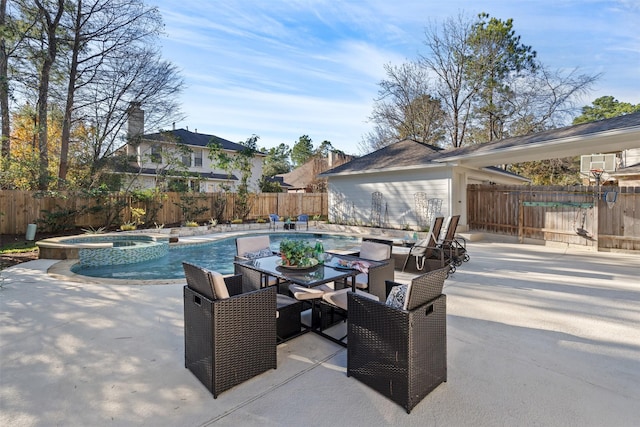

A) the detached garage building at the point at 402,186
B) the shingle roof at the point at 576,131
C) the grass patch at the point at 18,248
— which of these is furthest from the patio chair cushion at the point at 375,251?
the grass patch at the point at 18,248

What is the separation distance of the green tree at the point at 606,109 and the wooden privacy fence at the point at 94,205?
2469 centimetres

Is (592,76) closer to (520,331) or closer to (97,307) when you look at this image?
(520,331)

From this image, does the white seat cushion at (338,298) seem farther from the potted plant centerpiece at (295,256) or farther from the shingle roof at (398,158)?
the shingle roof at (398,158)

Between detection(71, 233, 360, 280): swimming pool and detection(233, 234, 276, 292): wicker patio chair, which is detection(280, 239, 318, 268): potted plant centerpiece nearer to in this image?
detection(233, 234, 276, 292): wicker patio chair

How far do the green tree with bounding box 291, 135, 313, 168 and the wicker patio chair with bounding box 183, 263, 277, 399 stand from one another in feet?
152

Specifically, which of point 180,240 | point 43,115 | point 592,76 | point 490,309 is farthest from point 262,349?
point 592,76

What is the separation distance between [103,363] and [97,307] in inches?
69.6

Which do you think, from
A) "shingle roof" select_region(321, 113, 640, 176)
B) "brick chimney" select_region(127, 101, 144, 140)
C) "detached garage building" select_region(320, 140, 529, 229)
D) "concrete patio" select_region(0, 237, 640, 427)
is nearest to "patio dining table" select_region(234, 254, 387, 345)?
"concrete patio" select_region(0, 237, 640, 427)

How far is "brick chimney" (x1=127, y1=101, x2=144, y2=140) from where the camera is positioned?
1377 centimetres

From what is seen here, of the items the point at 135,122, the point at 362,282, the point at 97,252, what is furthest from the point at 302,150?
the point at 362,282

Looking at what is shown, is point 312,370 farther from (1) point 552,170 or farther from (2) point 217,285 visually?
(1) point 552,170

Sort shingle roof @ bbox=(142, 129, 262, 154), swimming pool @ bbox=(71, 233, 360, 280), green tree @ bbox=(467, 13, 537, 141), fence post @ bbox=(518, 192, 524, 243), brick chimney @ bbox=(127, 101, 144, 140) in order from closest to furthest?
swimming pool @ bbox=(71, 233, 360, 280) → fence post @ bbox=(518, 192, 524, 243) → brick chimney @ bbox=(127, 101, 144, 140) → green tree @ bbox=(467, 13, 537, 141) → shingle roof @ bbox=(142, 129, 262, 154)

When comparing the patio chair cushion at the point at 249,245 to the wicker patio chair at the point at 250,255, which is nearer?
the wicker patio chair at the point at 250,255

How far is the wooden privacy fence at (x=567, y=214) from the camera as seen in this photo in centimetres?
786
